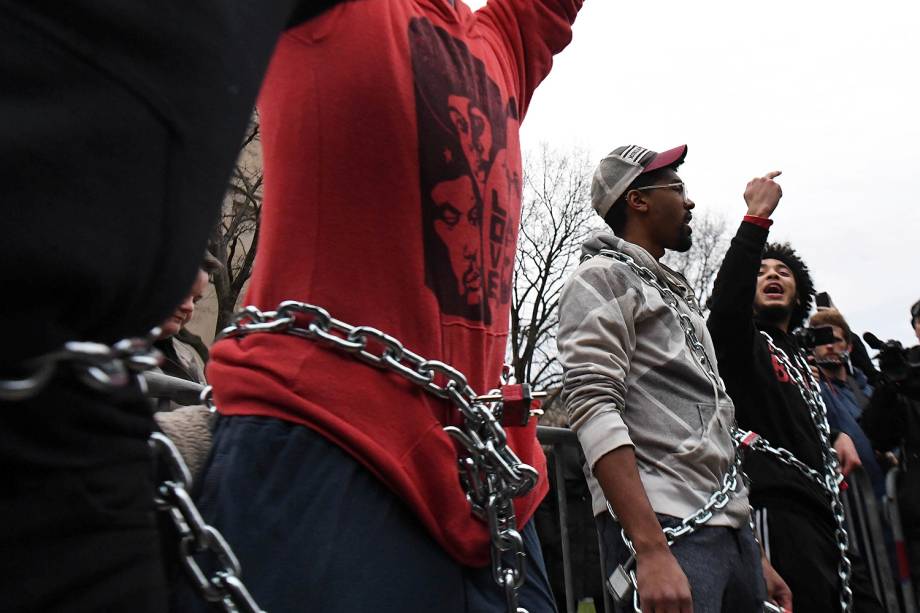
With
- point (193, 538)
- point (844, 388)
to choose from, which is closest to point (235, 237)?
point (844, 388)

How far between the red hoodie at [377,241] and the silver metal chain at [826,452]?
258 cm

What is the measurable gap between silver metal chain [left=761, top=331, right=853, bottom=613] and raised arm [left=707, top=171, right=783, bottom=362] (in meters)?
0.40

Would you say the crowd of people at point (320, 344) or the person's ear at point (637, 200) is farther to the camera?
the person's ear at point (637, 200)

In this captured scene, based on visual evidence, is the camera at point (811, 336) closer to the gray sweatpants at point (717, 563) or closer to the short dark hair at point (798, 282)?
the short dark hair at point (798, 282)

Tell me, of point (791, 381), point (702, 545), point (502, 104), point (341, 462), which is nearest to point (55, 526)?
point (341, 462)

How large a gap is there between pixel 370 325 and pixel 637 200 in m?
2.53

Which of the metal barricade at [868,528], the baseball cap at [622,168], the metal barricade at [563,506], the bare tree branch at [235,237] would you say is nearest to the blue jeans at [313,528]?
the metal barricade at [563,506]

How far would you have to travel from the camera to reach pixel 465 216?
151cm

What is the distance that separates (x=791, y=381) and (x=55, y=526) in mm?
3767

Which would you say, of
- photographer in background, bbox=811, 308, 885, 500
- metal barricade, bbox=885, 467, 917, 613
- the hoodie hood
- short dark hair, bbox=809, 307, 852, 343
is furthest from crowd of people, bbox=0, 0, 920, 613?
short dark hair, bbox=809, 307, 852, 343

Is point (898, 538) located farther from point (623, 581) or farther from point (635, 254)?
point (623, 581)

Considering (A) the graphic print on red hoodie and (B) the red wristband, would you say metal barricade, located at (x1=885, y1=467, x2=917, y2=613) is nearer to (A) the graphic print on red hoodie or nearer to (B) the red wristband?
A: (B) the red wristband

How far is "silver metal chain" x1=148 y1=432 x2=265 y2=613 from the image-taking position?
A: 104 cm

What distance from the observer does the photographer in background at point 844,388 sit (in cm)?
524
